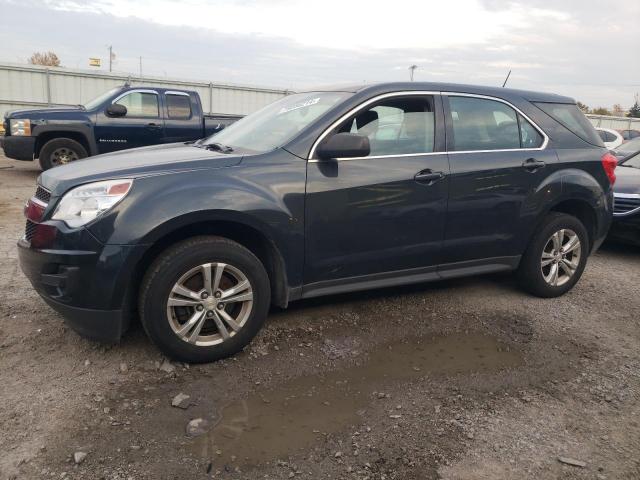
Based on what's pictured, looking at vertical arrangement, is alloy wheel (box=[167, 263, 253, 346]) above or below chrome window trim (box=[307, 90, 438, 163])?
below

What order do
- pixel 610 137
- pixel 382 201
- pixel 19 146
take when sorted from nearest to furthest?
pixel 382 201
pixel 19 146
pixel 610 137

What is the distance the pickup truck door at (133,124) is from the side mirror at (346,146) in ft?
25.0

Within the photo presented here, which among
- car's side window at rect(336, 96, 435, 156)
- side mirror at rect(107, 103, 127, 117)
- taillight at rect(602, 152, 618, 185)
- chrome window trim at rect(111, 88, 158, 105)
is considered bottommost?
taillight at rect(602, 152, 618, 185)

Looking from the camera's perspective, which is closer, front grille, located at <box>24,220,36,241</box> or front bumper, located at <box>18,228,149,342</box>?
front bumper, located at <box>18,228,149,342</box>

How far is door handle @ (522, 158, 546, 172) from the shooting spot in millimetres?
4352

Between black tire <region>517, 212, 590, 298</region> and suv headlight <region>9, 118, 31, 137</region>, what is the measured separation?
8923 mm

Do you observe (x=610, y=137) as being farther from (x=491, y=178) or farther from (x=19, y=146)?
(x=19, y=146)

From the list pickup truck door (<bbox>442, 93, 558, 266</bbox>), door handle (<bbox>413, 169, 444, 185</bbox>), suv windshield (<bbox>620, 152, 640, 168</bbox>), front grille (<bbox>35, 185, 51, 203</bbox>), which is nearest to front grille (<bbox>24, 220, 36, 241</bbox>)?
front grille (<bbox>35, 185, 51, 203</bbox>)

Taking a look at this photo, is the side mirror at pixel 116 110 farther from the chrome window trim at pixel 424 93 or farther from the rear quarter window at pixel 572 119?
the rear quarter window at pixel 572 119

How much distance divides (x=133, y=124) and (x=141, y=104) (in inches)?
18.4

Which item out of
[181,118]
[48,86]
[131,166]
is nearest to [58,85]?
[48,86]

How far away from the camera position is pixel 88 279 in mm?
3031

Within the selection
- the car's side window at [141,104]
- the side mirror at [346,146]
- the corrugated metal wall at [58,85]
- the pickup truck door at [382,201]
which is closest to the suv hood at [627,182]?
the pickup truck door at [382,201]

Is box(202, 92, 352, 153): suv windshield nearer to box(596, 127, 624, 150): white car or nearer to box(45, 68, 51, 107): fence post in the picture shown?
box(596, 127, 624, 150): white car
